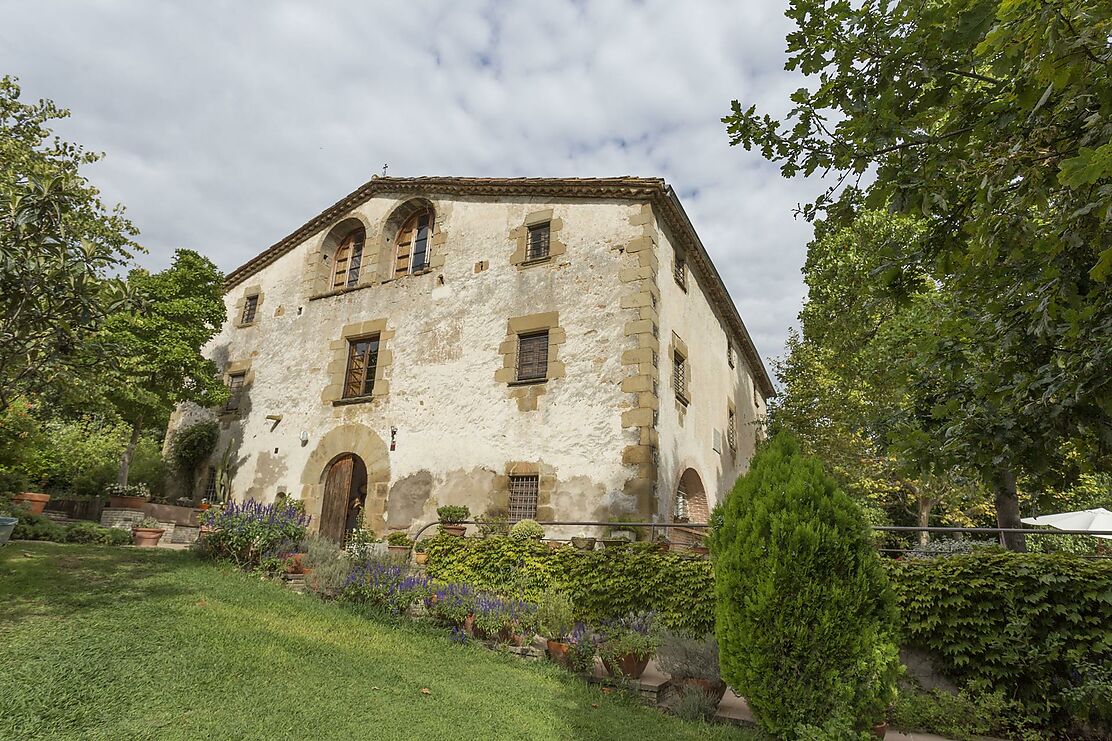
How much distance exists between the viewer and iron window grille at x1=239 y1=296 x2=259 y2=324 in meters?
18.8

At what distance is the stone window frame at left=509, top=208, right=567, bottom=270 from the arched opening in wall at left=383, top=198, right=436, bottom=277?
279 centimetres

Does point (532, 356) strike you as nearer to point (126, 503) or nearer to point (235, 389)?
point (235, 389)

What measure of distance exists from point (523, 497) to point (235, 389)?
1082 centimetres

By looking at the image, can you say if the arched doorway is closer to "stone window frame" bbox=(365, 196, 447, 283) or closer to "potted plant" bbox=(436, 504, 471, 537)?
"potted plant" bbox=(436, 504, 471, 537)

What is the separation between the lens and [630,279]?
12.3 meters

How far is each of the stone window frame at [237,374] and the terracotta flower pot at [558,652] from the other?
13.5 m

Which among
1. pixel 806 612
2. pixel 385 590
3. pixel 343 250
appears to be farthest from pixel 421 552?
pixel 343 250

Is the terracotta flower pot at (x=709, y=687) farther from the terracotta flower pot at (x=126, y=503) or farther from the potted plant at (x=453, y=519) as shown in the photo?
the terracotta flower pot at (x=126, y=503)

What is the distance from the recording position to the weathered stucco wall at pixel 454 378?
11.8 m

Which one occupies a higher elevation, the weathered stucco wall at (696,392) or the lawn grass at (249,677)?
the weathered stucco wall at (696,392)

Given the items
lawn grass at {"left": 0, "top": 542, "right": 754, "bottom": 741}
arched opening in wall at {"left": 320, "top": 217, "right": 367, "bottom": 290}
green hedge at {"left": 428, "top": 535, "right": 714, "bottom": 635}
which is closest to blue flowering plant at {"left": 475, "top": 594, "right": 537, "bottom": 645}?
lawn grass at {"left": 0, "top": 542, "right": 754, "bottom": 741}

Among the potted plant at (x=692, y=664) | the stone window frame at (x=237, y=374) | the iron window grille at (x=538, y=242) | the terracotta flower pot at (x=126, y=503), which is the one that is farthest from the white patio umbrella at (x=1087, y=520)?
the terracotta flower pot at (x=126, y=503)

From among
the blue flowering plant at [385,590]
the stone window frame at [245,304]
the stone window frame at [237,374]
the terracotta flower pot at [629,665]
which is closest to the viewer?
the terracotta flower pot at [629,665]

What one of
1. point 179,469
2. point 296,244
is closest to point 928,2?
point 296,244
